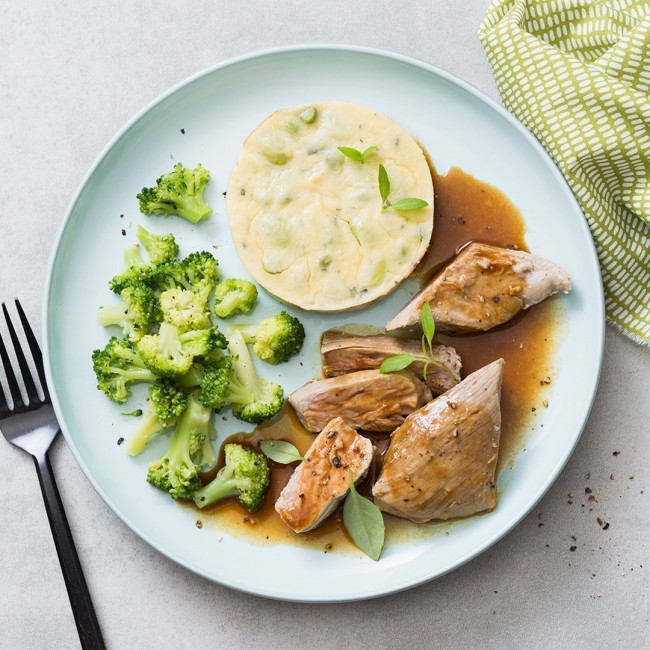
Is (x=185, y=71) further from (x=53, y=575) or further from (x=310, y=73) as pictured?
(x=53, y=575)

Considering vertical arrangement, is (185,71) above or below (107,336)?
above

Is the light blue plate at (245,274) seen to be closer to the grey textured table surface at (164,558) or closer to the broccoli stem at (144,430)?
the broccoli stem at (144,430)

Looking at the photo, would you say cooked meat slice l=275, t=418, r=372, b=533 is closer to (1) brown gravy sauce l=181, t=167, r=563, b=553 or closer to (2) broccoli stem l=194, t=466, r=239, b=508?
(1) brown gravy sauce l=181, t=167, r=563, b=553

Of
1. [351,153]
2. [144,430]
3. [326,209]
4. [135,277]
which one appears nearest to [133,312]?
[135,277]

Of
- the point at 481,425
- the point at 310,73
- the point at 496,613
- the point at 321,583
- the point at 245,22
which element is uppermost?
the point at 245,22

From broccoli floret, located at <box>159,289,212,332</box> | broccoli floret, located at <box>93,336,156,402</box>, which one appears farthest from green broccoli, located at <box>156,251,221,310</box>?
broccoli floret, located at <box>93,336,156,402</box>

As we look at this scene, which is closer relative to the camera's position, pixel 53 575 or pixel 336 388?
pixel 336 388

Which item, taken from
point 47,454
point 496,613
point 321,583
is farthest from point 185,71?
point 496,613
